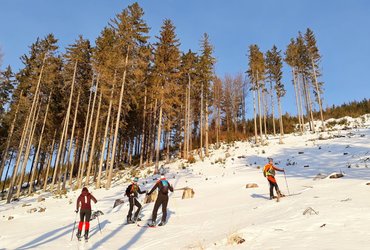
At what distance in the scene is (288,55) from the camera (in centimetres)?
4200

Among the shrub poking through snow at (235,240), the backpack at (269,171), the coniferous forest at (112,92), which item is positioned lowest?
the shrub poking through snow at (235,240)

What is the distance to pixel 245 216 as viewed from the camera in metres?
10.0

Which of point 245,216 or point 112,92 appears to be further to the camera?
point 112,92

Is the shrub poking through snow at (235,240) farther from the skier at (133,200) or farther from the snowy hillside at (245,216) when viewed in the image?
the skier at (133,200)

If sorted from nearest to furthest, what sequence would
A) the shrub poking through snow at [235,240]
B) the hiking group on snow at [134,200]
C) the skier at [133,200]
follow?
the shrub poking through snow at [235,240], the hiking group on snow at [134,200], the skier at [133,200]

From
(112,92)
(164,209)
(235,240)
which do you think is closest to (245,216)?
(164,209)

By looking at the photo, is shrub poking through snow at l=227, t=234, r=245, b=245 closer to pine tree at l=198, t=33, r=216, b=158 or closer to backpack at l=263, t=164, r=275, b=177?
backpack at l=263, t=164, r=275, b=177

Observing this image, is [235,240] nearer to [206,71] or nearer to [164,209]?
[164,209]

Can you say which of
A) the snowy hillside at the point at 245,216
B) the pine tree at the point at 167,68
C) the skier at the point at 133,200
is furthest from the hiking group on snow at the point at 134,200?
the pine tree at the point at 167,68

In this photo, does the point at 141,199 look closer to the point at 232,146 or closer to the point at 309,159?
the point at 309,159

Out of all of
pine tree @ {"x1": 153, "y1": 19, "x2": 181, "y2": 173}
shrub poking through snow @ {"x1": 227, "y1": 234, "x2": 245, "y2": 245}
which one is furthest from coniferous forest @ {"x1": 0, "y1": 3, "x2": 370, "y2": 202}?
shrub poking through snow @ {"x1": 227, "y1": 234, "x2": 245, "y2": 245}

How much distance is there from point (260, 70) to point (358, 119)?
15124 millimetres

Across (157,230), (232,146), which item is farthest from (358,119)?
(157,230)

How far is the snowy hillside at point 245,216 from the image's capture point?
6.43 m
